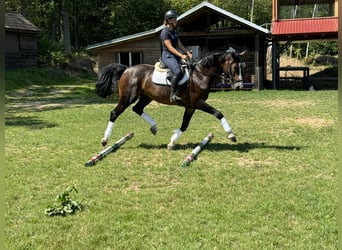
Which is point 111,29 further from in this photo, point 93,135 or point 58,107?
point 93,135

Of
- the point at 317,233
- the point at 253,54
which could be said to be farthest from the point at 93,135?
the point at 253,54

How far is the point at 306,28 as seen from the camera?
Answer: 22.1 metres

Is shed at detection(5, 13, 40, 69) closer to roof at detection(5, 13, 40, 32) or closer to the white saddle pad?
roof at detection(5, 13, 40, 32)

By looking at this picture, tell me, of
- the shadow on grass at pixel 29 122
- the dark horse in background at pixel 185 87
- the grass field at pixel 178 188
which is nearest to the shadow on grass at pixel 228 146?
the grass field at pixel 178 188

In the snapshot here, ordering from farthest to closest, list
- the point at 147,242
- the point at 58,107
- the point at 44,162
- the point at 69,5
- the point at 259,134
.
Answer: the point at 69,5 < the point at 58,107 < the point at 259,134 < the point at 44,162 < the point at 147,242

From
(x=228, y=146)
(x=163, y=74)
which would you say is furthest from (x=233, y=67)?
(x=228, y=146)

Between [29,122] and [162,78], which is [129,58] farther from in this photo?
[162,78]

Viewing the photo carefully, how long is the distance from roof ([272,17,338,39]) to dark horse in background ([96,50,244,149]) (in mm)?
15308

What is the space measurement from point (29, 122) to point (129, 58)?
44.7 feet

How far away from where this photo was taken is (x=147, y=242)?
12.5 feet

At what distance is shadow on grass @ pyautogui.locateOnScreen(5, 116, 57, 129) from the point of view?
11.6 meters

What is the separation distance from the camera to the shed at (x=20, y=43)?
29.7 m

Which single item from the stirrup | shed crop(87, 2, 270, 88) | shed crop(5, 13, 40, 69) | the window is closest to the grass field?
the stirrup

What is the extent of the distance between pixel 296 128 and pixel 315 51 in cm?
3419
